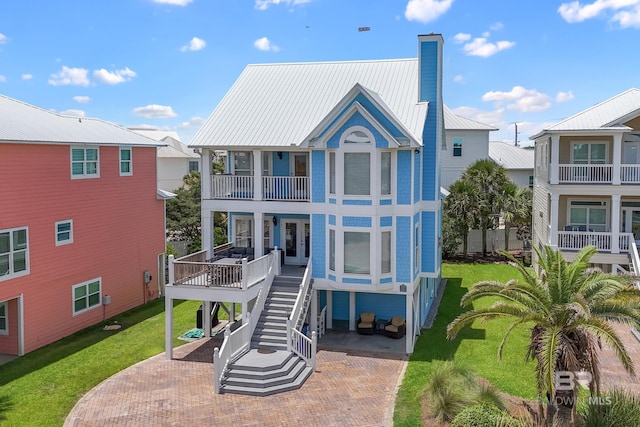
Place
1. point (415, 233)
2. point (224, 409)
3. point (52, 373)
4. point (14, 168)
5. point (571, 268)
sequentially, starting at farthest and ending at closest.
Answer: point (415, 233) < point (14, 168) < point (52, 373) < point (224, 409) < point (571, 268)

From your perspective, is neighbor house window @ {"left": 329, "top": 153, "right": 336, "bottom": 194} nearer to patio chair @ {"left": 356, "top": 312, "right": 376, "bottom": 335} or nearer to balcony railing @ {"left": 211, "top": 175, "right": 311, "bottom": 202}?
balcony railing @ {"left": 211, "top": 175, "right": 311, "bottom": 202}

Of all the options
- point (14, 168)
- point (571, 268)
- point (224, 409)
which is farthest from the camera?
point (14, 168)

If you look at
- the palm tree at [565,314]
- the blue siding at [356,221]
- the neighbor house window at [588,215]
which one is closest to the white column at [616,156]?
the neighbor house window at [588,215]

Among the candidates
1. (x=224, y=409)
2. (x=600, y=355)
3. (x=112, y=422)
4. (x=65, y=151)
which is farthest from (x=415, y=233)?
(x=65, y=151)

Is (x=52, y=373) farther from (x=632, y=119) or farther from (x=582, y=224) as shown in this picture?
(x=632, y=119)

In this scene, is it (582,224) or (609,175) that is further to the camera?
(582,224)

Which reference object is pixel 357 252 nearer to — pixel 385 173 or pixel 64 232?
pixel 385 173

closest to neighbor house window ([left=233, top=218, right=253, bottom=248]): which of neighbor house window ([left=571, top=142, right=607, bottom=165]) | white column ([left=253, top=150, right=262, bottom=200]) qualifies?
white column ([left=253, top=150, right=262, bottom=200])
